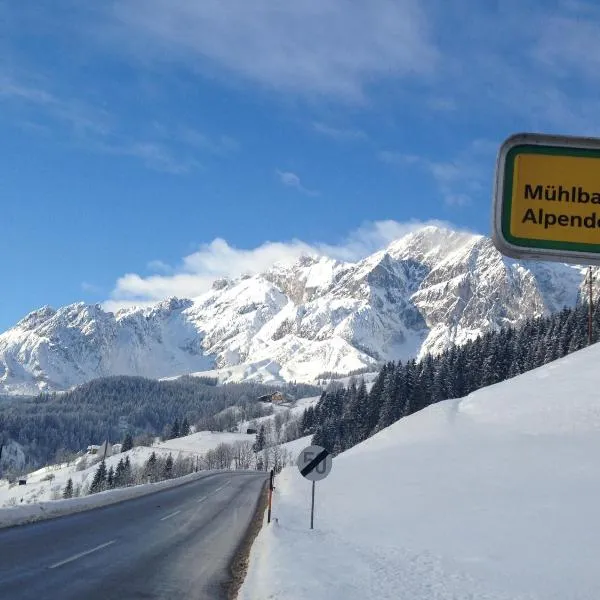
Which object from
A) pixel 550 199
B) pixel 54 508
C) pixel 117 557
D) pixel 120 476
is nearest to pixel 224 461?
pixel 120 476

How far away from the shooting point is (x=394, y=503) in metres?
30.5

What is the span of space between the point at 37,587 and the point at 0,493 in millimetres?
168997

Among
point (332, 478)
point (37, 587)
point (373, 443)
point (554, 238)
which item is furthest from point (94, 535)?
point (373, 443)

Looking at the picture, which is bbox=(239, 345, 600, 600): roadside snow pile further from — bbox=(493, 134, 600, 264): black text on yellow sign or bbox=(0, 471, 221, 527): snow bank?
bbox=(493, 134, 600, 264): black text on yellow sign

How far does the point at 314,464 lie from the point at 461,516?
9.40 metres

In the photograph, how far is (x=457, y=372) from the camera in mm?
108938

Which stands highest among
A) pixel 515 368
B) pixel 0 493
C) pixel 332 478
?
pixel 515 368

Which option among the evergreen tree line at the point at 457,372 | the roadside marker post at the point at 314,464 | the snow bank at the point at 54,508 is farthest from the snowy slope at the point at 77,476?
the roadside marker post at the point at 314,464

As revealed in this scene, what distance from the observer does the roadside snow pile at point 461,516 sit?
13391 millimetres

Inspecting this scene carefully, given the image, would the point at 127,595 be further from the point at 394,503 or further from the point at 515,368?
the point at 515,368

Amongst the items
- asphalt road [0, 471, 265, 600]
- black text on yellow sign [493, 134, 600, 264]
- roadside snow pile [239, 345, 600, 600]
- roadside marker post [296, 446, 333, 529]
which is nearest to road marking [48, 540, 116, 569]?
asphalt road [0, 471, 265, 600]

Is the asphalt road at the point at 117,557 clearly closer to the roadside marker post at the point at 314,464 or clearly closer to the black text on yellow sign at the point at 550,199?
the roadside marker post at the point at 314,464

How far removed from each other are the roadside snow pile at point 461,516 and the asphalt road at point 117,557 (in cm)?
136

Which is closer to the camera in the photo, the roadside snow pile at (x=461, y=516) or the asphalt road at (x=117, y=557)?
the asphalt road at (x=117, y=557)
